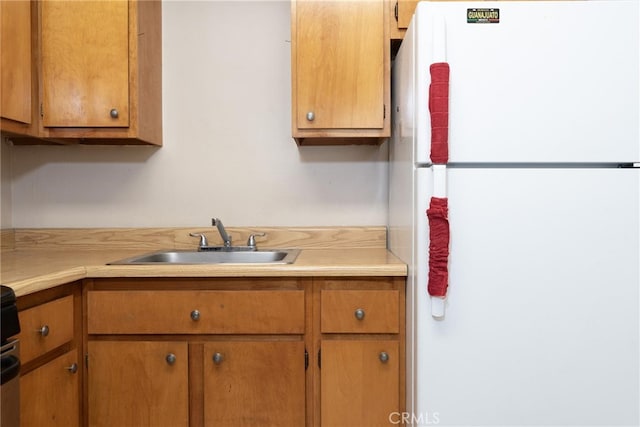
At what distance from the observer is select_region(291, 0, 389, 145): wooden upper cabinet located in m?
1.55

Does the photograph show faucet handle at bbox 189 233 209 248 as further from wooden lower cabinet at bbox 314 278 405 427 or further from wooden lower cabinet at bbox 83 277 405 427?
wooden lower cabinet at bbox 314 278 405 427

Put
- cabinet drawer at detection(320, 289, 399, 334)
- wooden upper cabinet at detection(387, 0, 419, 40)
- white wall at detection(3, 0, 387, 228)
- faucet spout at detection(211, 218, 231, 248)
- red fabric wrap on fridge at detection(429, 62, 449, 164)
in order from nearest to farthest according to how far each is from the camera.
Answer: red fabric wrap on fridge at detection(429, 62, 449, 164), cabinet drawer at detection(320, 289, 399, 334), wooden upper cabinet at detection(387, 0, 419, 40), faucet spout at detection(211, 218, 231, 248), white wall at detection(3, 0, 387, 228)

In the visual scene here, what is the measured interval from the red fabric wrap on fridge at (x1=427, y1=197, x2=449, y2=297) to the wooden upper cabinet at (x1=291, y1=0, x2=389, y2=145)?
53 cm

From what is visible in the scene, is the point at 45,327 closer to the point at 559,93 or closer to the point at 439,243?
the point at 439,243

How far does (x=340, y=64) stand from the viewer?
1555mm

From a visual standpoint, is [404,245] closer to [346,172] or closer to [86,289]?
[346,172]

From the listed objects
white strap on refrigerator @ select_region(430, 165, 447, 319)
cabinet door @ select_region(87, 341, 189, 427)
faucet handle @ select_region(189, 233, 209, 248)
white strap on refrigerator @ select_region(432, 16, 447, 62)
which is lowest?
cabinet door @ select_region(87, 341, 189, 427)

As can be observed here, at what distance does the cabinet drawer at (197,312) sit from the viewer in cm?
137

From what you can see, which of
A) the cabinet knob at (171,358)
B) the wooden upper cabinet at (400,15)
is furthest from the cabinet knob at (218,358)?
the wooden upper cabinet at (400,15)

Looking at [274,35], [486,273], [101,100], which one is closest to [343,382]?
[486,273]

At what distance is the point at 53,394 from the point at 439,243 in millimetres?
1217

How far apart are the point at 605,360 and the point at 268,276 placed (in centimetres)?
101

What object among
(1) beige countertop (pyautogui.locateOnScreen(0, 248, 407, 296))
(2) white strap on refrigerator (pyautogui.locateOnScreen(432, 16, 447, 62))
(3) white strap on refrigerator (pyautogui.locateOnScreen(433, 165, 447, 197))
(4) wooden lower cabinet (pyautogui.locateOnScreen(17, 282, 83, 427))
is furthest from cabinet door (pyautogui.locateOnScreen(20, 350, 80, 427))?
(2) white strap on refrigerator (pyautogui.locateOnScreen(432, 16, 447, 62))

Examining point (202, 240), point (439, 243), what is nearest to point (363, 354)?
point (439, 243)
